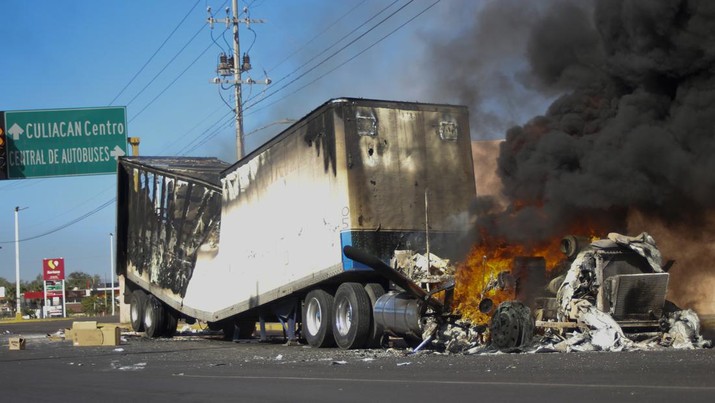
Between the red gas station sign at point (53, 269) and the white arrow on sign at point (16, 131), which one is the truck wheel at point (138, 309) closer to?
the white arrow on sign at point (16, 131)

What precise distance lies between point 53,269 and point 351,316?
70021 mm

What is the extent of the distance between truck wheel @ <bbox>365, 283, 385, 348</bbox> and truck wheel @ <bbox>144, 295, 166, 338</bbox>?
34.8 feet

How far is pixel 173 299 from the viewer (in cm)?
2461

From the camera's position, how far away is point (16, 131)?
2588 centimetres

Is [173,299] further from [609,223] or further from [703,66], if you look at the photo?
[703,66]

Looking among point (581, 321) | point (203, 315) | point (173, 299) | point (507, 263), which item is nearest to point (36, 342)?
point (173, 299)

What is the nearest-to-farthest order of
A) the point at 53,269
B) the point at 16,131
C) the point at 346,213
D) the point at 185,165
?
the point at 346,213 → the point at 185,165 → the point at 16,131 → the point at 53,269

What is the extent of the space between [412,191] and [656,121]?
4.61 meters

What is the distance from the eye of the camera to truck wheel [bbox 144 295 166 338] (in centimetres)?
2594

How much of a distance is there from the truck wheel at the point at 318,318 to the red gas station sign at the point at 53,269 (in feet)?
220

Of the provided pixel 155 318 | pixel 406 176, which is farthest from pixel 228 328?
pixel 406 176

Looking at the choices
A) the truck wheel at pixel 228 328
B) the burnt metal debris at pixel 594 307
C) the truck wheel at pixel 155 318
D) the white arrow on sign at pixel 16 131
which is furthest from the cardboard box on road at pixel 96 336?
the burnt metal debris at pixel 594 307

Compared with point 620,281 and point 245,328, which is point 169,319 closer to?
point 245,328

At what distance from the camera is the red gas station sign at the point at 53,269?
3200 inches
